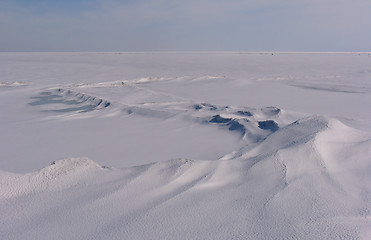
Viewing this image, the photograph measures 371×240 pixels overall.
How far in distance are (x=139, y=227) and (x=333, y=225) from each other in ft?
2.73

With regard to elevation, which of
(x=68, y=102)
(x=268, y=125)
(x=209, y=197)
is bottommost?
(x=68, y=102)

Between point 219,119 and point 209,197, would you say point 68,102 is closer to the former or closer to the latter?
point 219,119

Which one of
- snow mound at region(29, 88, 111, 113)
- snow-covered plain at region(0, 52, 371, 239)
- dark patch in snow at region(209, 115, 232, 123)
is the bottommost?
snow mound at region(29, 88, 111, 113)

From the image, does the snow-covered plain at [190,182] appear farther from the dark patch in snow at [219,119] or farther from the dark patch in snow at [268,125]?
the dark patch in snow at [219,119]

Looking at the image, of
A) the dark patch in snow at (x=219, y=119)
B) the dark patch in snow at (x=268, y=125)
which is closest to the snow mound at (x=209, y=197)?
the dark patch in snow at (x=268, y=125)

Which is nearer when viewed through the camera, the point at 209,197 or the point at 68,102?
the point at 209,197

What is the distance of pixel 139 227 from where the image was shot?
4.66 feet

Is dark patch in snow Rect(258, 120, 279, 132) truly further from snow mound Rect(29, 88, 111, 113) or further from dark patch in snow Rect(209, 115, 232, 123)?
snow mound Rect(29, 88, 111, 113)

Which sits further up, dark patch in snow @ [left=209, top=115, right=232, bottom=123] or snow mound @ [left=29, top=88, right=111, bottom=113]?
dark patch in snow @ [left=209, top=115, right=232, bottom=123]

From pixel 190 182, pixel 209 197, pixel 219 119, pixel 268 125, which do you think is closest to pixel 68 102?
pixel 219 119

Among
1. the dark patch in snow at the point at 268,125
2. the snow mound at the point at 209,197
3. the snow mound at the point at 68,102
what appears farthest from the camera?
the snow mound at the point at 68,102

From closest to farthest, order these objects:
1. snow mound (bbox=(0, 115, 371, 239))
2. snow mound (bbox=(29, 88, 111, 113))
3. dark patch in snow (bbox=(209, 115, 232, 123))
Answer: snow mound (bbox=(0, 115, 371, 239)) < dark patch in snow (bbox=(209, 115, 232, 123)) < snow mound (bbox=(29, 88, 111, 113))

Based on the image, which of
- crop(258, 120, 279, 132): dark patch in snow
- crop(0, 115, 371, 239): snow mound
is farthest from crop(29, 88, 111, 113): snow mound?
crop(0, 115, 371, 239): snow mound

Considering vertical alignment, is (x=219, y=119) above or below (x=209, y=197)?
below
